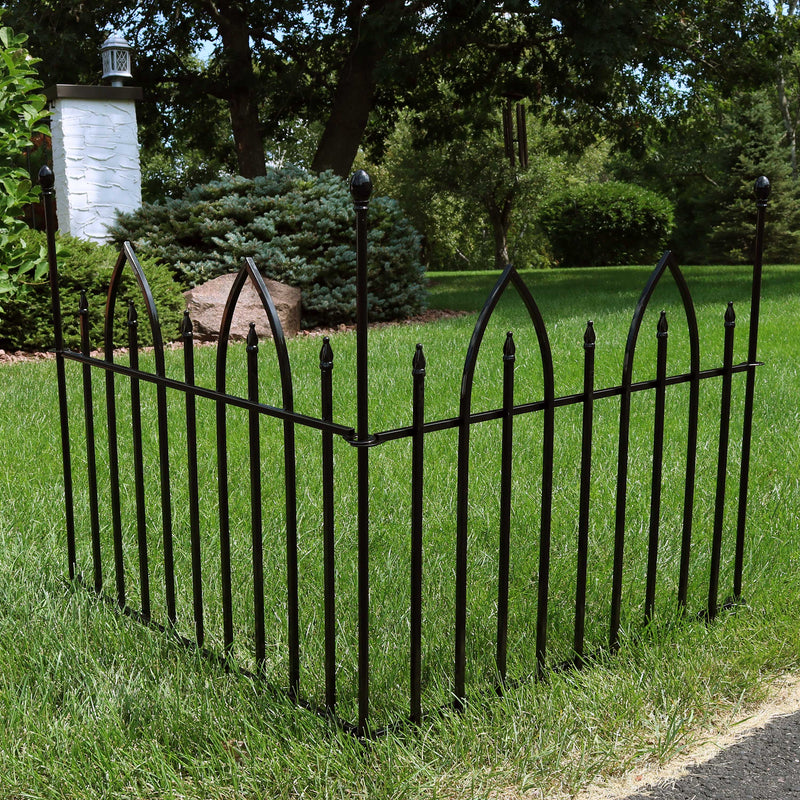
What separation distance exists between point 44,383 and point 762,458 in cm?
500

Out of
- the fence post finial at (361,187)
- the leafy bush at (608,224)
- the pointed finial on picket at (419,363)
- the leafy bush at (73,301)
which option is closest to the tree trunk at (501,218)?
the leafy bush at (608,224)

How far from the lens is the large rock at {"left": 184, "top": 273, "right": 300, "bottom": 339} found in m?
9.02

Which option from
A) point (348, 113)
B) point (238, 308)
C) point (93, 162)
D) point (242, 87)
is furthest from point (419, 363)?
point (242, 87)

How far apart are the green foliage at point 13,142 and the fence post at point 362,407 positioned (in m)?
5.72

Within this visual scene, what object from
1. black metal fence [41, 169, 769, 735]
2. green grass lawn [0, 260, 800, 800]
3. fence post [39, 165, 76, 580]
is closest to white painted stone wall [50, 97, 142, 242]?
green grass lawn [0, 260, 800, 800]

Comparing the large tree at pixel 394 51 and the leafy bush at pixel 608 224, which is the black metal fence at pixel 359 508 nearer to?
the large tree at pixel 394 51

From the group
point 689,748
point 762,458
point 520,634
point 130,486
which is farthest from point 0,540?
point 762,458

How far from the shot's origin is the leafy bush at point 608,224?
2317cm

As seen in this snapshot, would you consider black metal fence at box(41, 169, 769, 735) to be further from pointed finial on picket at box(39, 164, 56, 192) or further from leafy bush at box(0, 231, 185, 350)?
leafy bush at box(0, 231, 185, 350)

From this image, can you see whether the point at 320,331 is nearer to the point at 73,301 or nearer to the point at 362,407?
the point at 73,301

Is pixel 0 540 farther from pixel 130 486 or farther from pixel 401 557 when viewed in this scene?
pixel 401 557

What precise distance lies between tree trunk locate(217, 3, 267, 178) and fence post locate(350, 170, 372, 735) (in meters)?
12.8

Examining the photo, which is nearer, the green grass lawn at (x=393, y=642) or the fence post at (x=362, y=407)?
the fence post at (x=362, y=407)

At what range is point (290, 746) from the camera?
2336mm
